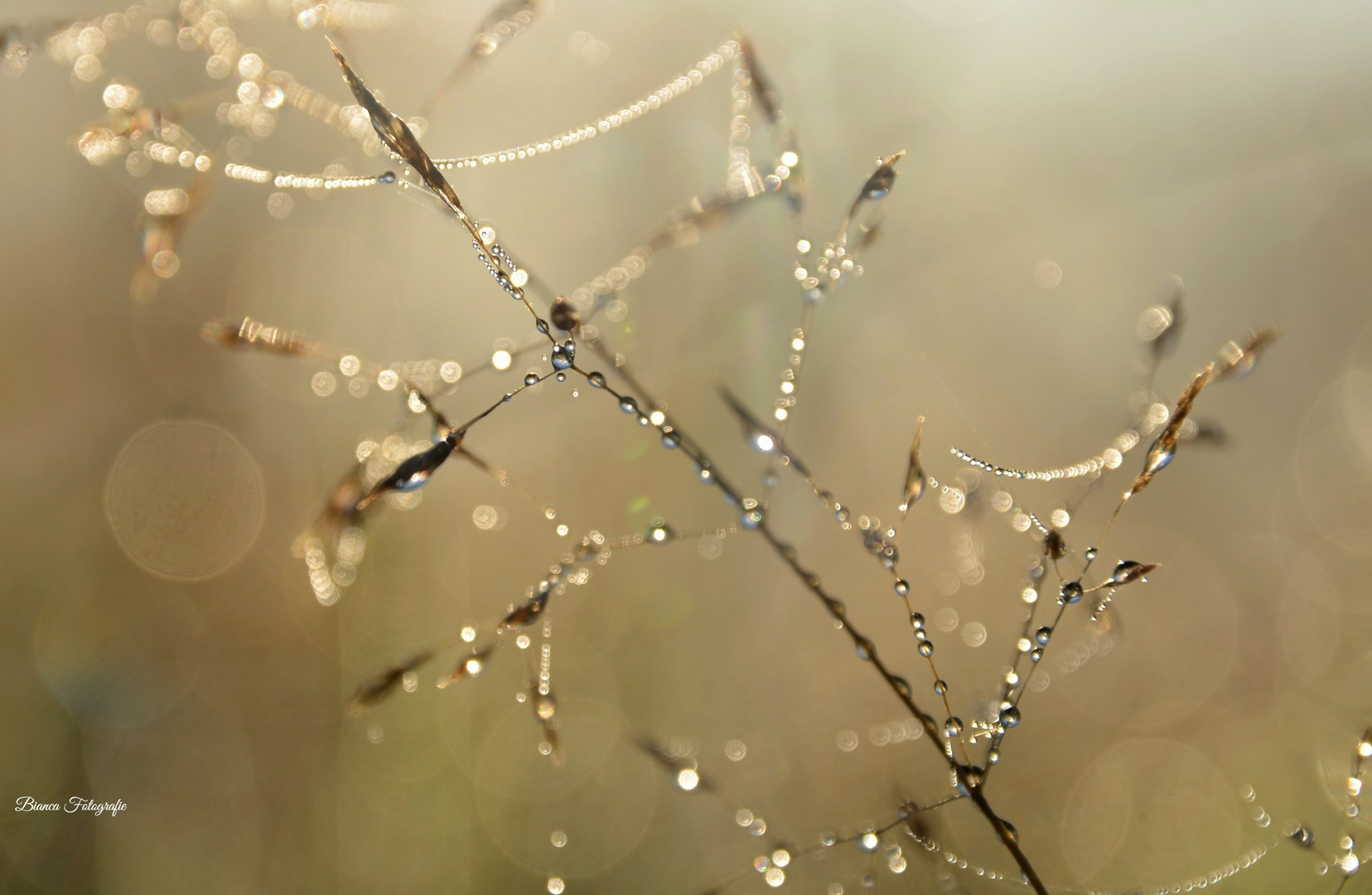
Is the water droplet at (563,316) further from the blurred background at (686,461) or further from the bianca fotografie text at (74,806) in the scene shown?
the bianca fotografie text at (74,806)

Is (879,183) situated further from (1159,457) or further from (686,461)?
(686,461)

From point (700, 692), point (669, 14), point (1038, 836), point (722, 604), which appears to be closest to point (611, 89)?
point (669, 14)

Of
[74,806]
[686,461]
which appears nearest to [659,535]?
[686,461]

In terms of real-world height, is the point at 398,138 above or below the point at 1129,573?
above

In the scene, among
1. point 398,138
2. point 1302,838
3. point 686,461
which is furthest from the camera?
point 686,461

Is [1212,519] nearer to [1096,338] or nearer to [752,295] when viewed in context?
[1096,338]

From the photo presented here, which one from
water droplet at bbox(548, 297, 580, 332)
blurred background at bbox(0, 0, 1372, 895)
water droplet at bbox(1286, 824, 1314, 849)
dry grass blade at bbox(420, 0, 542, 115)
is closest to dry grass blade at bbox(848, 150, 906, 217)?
water droplet at bbox(548, 297, 580, 332)

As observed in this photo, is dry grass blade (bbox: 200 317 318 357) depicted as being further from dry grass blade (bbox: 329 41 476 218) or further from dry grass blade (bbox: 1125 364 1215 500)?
dry grass blade (bbox: 1125 364 1215 500)
